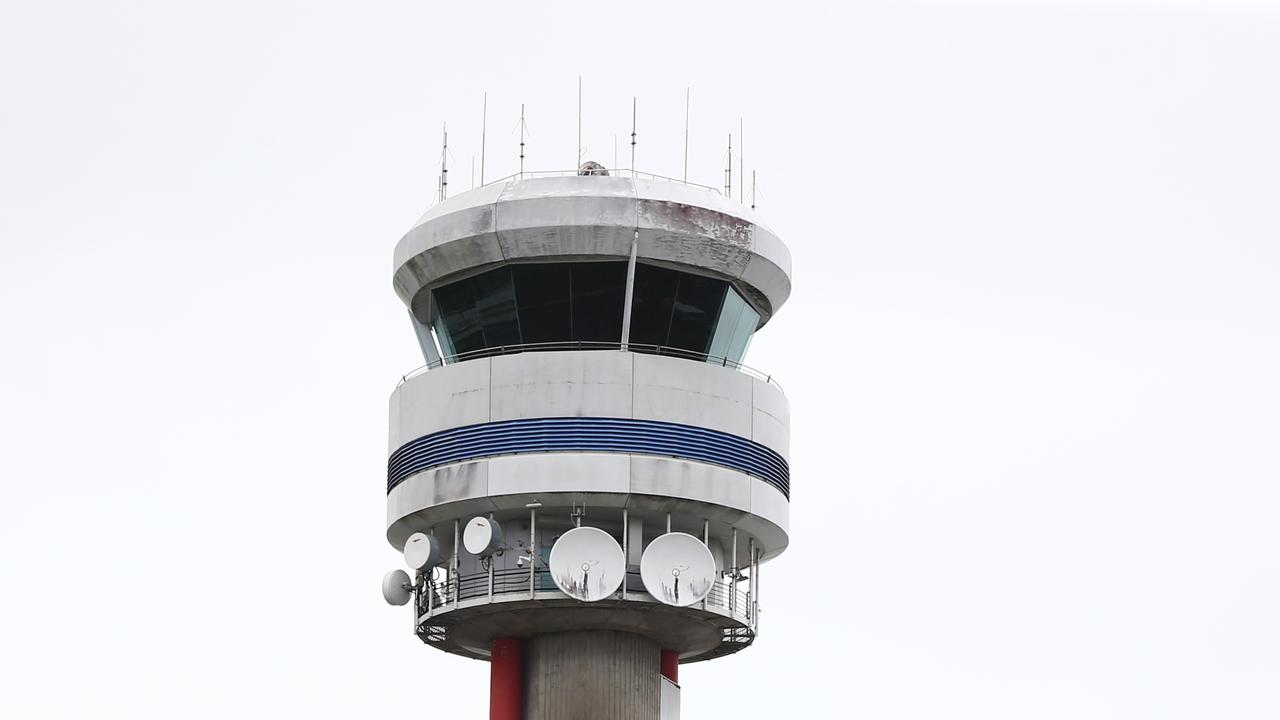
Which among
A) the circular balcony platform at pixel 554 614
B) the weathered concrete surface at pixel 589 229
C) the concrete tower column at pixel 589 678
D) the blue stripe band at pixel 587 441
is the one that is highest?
the weathered concrete surface at pixel 589 229

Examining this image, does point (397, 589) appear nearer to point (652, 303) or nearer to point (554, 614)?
point (554, 614)

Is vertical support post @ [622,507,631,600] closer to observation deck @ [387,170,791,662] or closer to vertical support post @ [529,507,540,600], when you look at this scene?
observation deck @ [387,170,791,662]

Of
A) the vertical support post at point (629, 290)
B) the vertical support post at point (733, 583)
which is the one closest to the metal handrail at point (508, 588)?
the vertical support post at point (733, 583)

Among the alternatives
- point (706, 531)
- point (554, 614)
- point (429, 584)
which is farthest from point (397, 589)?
point (706, 531)

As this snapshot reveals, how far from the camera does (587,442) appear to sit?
67000 mm

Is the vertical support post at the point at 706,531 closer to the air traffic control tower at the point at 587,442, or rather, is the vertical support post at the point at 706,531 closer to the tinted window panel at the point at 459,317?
the air traffic control tower at the point at 587,442

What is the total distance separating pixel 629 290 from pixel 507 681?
36.1ft

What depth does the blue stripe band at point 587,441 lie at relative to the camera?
67.1 m

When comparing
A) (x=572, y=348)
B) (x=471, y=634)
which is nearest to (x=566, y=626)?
(x=471, y=634)

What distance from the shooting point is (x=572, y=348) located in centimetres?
6950

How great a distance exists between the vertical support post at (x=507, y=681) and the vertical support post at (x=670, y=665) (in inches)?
163

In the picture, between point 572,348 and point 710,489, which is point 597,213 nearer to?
point 572,348

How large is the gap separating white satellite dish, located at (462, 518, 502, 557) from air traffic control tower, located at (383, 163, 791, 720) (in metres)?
0.06

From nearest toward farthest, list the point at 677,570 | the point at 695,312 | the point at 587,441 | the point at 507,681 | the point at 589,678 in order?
the point at 677,570
the point at 587,441
the point at 589,678
the point at 507,681
the point at 695,312
